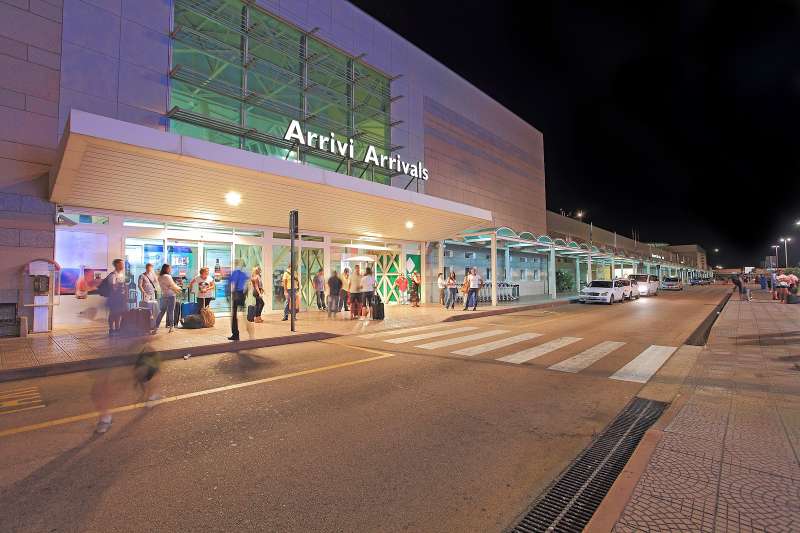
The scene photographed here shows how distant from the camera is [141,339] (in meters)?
4.91

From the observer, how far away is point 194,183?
11.4 metres

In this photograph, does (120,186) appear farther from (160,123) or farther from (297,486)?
(297,486)

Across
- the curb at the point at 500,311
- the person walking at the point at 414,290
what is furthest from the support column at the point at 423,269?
the curb at the point at 500,311

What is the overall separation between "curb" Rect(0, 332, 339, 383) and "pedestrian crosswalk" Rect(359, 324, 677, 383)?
185 centimetres

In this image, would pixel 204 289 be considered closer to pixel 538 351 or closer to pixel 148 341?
pixel 148 341

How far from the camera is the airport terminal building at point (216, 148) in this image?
416 inches

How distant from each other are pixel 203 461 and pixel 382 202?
12175 mm

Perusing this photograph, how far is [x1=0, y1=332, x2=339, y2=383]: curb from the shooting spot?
476 cm

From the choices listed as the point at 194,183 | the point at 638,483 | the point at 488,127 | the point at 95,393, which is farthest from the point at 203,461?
the point at 488,127

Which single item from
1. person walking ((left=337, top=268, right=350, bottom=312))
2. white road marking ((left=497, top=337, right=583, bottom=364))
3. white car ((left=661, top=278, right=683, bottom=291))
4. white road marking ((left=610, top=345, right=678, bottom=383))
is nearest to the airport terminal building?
person walking ((left=337, top=268, right=350, bottom=312))

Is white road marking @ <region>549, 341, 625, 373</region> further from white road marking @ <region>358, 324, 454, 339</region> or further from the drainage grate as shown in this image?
white road marking @ <region>358, 324, 454, 339</region>

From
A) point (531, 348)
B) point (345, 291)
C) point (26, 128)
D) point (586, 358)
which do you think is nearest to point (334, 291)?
point (345, 291)

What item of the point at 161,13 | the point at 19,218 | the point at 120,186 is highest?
the point at 161,13

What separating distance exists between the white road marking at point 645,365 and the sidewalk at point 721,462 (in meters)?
0.68
